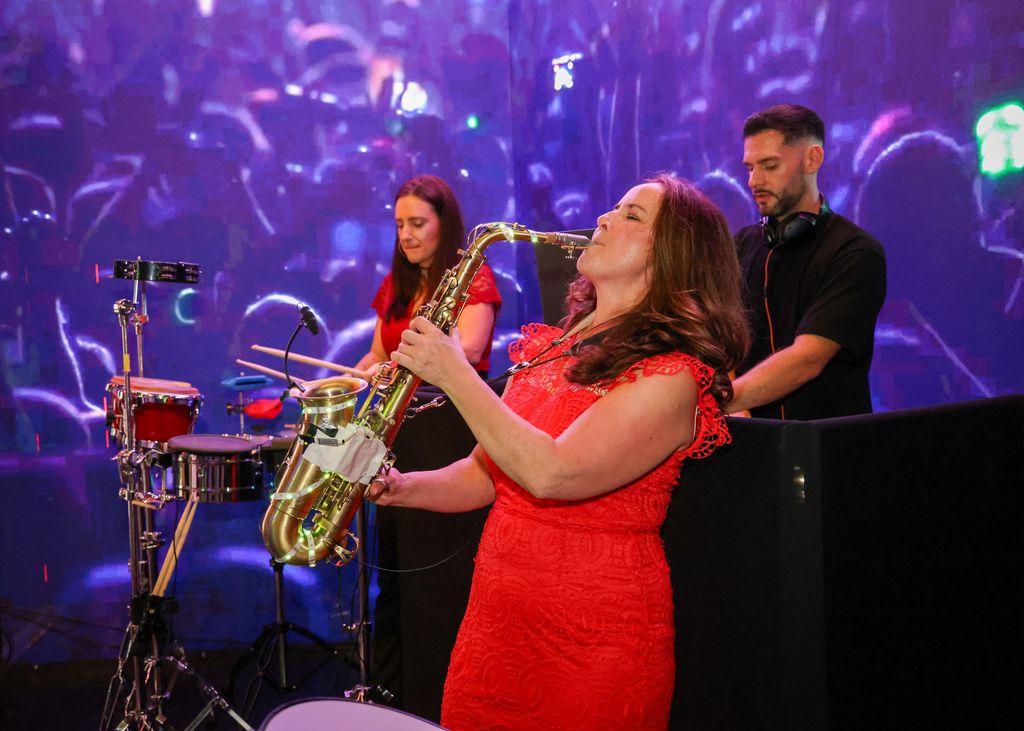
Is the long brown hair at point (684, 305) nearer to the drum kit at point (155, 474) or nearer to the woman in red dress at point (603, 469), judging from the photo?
the woman in red dress at point (603, 469)

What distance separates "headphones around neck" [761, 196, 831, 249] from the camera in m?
A: 2.80

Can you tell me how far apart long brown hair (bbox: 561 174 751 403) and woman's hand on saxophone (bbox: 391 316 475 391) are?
244 mm

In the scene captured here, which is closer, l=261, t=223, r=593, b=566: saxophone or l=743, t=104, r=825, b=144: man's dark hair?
l=261, t=223, r=593, b=566: saxophone

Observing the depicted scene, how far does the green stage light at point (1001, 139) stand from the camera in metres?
2.38

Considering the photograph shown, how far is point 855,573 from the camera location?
1.69 meters

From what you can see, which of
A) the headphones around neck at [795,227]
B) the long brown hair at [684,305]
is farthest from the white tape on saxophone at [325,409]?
the headphones around neck at [795,227]

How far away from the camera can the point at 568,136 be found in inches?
181

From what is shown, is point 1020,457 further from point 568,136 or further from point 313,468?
point 568,136

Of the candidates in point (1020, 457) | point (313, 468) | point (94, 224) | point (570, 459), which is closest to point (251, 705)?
point (313, 468)

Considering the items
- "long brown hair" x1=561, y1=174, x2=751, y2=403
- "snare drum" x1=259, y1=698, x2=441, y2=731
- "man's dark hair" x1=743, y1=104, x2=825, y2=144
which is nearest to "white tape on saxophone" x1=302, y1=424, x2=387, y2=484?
"long brown hair" x1=561, y1=174, x2=751, y2=403

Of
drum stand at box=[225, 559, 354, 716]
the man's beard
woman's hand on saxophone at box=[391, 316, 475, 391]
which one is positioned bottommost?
drum stand at box=[225, 559, 354, 716]

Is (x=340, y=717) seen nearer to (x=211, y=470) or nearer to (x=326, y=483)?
(x=326, y=483)

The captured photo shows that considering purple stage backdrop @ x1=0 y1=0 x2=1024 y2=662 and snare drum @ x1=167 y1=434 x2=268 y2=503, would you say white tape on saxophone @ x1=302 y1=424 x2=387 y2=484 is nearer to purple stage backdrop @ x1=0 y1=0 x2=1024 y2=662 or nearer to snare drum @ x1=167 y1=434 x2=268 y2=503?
snare drum @ x1=167 y1=434 x2=268 y2=503

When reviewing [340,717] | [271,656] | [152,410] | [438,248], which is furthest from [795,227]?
[271,656]
